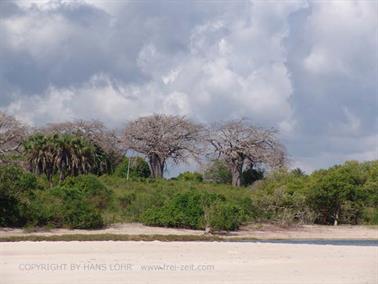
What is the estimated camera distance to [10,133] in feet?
247

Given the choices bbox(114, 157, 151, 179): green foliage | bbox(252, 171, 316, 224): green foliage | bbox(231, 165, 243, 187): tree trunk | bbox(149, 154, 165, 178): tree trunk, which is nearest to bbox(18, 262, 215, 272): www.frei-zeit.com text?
bbox(252, 171, 316, 224): green foliage

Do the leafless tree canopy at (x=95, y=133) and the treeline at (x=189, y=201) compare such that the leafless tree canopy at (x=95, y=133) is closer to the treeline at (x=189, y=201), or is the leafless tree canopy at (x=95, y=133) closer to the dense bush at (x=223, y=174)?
the dense bush at (x=223, y=174)

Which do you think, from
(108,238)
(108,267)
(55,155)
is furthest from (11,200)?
(108,267)

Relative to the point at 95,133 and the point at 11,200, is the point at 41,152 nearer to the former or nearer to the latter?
the point at 11,200

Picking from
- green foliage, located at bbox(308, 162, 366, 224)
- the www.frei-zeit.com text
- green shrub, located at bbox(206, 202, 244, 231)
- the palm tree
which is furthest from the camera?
the palm tree

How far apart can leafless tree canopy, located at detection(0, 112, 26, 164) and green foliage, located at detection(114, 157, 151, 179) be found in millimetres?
10787

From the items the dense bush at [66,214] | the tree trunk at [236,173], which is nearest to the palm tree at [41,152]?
the dense bush at [66,214]

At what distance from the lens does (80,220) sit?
40656 mm

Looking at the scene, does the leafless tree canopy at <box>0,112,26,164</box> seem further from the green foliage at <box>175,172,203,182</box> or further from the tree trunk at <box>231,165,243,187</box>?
the tree trunk at <box>231,165,243,187</box>

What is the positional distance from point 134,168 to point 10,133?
13573 millimetres

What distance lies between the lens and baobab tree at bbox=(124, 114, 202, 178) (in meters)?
77.2

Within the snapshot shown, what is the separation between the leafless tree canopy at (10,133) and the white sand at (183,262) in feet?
144

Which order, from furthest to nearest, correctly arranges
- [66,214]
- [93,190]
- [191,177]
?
1. [191,177]
2. [93,190]
3. [66,214]

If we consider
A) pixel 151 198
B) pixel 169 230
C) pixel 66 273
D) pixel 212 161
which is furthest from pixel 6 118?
pixel 66 273
